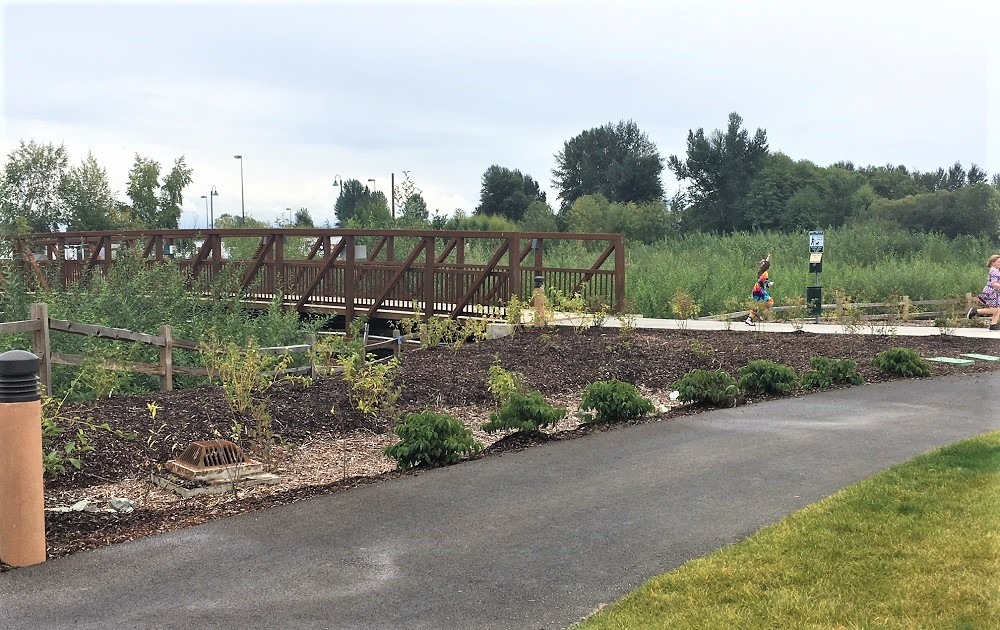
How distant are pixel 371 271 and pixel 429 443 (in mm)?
12844

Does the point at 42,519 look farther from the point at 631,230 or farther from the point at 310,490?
the point at 631,230

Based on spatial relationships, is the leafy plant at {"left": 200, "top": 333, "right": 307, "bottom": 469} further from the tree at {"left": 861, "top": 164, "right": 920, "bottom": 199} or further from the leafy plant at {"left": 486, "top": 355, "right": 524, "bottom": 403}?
the tree at {"left": 861, "top": 164, "right": 920, "bottom": 199}

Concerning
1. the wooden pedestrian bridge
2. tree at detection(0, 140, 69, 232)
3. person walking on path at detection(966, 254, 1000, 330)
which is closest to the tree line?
tree at detection(0, 140, 69, 232)

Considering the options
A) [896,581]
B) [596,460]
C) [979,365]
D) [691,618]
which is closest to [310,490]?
[596,460]

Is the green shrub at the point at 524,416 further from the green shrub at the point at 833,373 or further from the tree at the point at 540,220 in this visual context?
the tree at the point at 540,220

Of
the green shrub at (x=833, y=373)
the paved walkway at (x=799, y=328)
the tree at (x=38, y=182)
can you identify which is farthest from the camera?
the tree at (x=38, y=182)

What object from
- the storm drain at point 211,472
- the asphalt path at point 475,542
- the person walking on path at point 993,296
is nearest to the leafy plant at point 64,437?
the storm drain at point 211,472

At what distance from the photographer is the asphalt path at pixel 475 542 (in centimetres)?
476

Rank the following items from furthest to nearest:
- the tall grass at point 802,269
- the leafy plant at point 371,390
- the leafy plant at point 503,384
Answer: the tall grass at point 802,269 < the leafy plant at point 503,384 < the leafy plant at point 371,390

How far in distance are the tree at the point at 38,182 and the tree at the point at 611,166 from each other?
40378mm

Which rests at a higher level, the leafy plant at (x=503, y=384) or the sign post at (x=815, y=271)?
the sign post at (x=815, y=271)

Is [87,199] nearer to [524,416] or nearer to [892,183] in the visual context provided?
[524,416]

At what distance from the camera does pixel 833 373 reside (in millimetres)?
11711

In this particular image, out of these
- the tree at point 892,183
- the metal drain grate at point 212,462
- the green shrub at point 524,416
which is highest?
the tree at point 892,183
